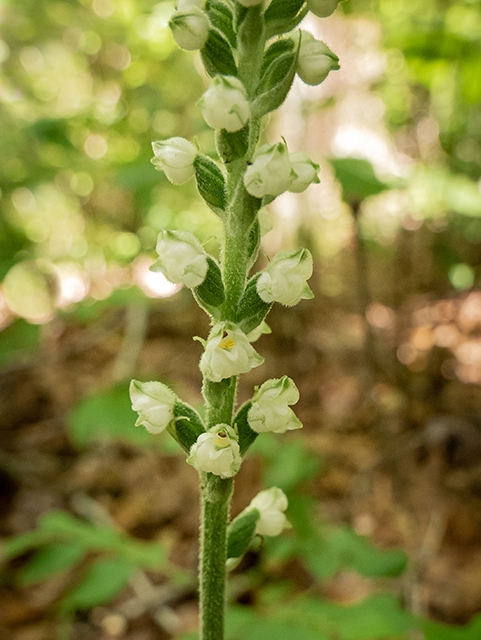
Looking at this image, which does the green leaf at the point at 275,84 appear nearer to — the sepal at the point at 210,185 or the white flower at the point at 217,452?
the sepal at the point at 210,185

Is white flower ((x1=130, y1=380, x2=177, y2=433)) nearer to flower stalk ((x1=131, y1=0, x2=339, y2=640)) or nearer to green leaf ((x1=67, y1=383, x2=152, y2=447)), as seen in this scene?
flower stalk ((x1=131, y1=0, x2=339, y2=640))

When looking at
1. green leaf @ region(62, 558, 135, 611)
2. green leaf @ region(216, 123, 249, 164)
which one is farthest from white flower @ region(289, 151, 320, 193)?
green leaf @ region(62, 558, 135, 611)

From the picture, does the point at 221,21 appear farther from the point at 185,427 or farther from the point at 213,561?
the point at 213,561

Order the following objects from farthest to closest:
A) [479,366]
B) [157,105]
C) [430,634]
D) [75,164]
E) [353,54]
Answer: [353,54], [157,105], [75,164], [479,366], [430,634]

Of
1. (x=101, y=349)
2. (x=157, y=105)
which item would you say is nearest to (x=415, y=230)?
(x=157, y=105)

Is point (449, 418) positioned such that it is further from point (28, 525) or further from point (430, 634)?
point (28, 525)
